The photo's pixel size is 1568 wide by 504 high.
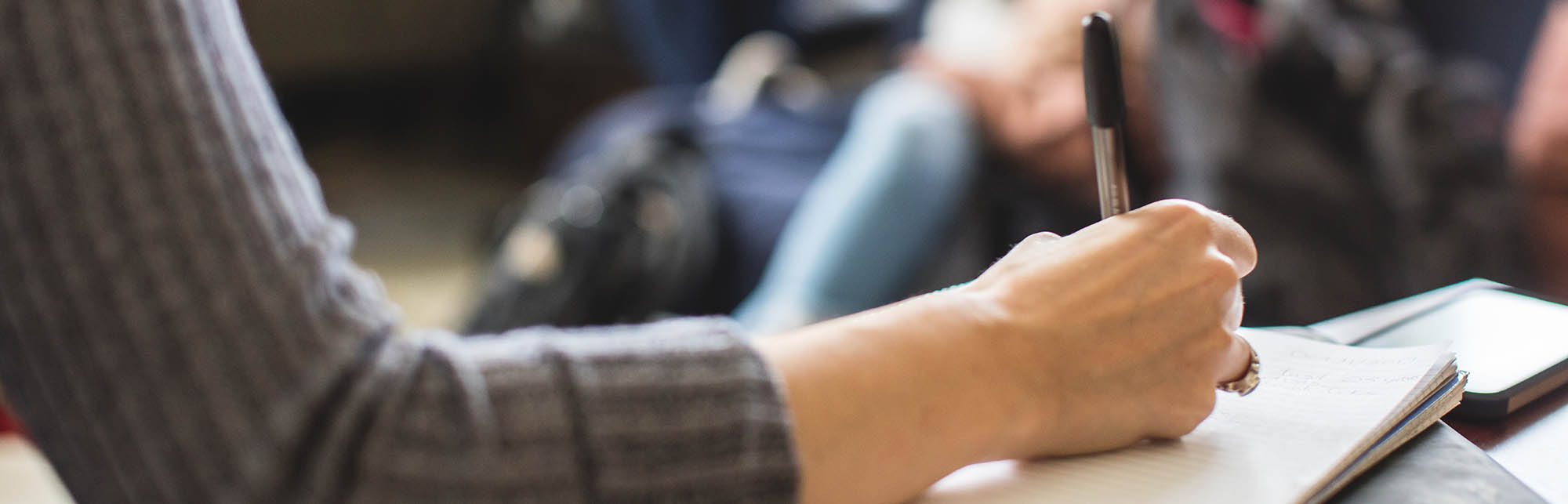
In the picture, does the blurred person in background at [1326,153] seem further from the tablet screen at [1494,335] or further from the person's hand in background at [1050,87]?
the tablet screen at [1494,335]

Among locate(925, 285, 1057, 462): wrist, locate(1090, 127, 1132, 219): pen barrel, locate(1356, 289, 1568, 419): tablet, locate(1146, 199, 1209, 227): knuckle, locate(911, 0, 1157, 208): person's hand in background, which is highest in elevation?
locate(911, 0, 1157, 208): person's hand in background

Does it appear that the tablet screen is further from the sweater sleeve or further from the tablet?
the sweater sleeve

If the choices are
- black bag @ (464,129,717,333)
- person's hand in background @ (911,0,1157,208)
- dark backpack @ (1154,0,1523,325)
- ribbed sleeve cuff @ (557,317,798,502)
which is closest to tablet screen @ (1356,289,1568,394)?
ribbed sleeve cuff @ (557,317,798,502)

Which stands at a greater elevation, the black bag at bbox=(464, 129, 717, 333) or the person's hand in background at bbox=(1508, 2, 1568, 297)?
the black bag at bbox=(464, 129, 717, 333)

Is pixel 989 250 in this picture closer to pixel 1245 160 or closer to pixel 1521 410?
pixel 1245 160

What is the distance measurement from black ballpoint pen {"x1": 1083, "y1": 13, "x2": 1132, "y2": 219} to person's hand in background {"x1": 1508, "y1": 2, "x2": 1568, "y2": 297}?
0.76 meters

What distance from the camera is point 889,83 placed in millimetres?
1445

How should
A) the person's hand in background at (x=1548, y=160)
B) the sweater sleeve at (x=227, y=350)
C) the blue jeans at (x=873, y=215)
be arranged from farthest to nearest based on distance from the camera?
the blue jeans at (x=873, y=215) → the person's hand in background at (x=1548, y=160) → the sweater sleeve at (x=227, y=350)

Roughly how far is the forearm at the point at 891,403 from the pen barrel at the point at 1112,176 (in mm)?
103

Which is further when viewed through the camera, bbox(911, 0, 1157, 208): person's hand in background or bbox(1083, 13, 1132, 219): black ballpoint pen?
bbox(911, 0, 1157, 208): person's hand in background

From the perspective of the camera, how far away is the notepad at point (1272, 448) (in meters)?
0.36

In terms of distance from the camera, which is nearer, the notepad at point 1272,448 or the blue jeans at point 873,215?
the notepad at point 1272,448

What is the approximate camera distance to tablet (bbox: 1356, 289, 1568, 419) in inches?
17.6

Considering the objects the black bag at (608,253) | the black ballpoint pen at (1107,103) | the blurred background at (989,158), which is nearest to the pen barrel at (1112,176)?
the black ballpoint pen at (1107,103)
